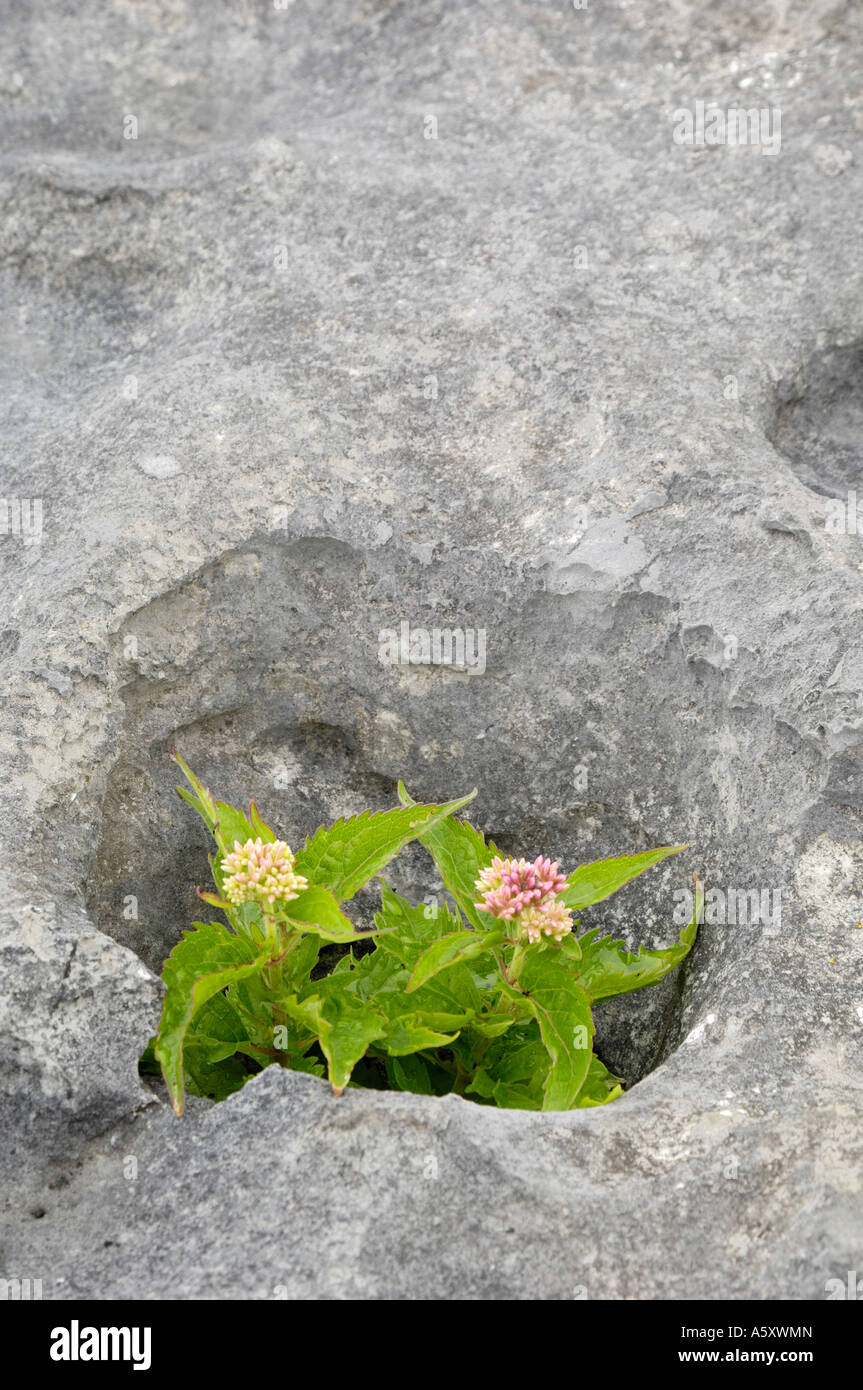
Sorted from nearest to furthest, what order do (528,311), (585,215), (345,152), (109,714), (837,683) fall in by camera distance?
(837,683) → (109,714) → (528,311) → (585,215) → (345,152)

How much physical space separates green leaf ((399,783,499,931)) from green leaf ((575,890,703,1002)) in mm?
323

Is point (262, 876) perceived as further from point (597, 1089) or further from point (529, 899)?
point (597, 1089)

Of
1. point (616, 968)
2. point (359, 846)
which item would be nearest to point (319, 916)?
point (359, 846)

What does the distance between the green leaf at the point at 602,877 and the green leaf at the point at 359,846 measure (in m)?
0.32

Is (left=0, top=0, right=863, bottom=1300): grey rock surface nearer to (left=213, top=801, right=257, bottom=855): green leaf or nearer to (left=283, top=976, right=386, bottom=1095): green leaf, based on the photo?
(left=283, top=976, right=386, bottom=1095): green leaf

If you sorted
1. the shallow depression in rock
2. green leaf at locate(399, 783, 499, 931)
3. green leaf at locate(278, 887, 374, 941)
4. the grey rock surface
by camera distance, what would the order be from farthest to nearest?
1. the shallow depression in rock
2. green leaf at locate(399, 783, 499, 931)
3. green leaf at locate(278, 887, 374, 941)
4. the grey rock surface

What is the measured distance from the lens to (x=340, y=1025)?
2658 mm

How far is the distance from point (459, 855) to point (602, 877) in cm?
37

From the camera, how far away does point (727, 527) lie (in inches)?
141

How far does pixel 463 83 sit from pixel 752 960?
3993 millimetres

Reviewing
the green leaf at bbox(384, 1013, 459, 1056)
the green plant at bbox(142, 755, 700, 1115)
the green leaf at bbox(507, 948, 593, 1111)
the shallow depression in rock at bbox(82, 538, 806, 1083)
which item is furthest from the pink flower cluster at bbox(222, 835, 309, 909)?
the shallow depression in rock at bbox(82, 538, 806, 1083)

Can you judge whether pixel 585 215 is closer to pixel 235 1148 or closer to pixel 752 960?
pixel 752 960

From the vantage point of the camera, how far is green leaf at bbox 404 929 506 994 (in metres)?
2.65

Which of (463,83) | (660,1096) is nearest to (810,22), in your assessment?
(463,83)
